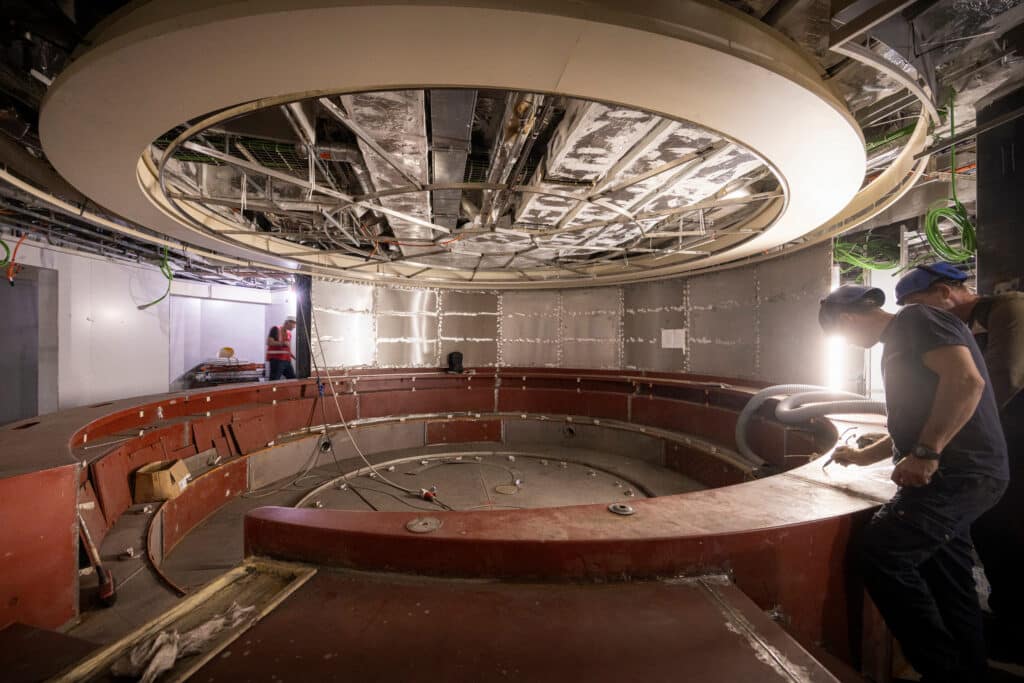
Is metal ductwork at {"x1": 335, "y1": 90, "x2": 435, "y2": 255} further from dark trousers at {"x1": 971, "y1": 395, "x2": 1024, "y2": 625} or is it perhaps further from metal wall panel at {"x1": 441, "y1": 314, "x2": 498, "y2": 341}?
metal wall panel at {"x1": 441, "y1": 314, "x2": 498, "y2": 341}

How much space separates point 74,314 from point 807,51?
12169 millimetres

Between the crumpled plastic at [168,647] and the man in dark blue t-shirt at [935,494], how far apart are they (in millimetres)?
2775

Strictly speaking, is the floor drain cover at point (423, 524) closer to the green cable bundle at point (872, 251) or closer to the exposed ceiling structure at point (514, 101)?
the exposed ceiling structure at point (514, 101)

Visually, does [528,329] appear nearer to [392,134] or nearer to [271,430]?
[271,430]

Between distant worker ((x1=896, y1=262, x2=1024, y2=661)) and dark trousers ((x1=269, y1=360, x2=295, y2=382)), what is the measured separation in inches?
414

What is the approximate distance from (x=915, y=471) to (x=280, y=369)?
10512mm

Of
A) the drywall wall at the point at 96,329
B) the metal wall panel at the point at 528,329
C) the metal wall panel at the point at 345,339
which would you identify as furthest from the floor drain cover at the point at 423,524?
the drywall wall at the point at 96,329

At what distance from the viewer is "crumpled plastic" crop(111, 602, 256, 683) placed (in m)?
1.07

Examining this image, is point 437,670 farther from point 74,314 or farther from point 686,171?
point 74,314

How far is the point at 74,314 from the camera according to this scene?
24.1 ft

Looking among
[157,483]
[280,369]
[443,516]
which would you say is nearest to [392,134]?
[443,516]

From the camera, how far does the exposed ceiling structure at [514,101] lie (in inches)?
77.4

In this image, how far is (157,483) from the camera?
4.07 m

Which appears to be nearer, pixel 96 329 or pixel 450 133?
pixel 450 133
